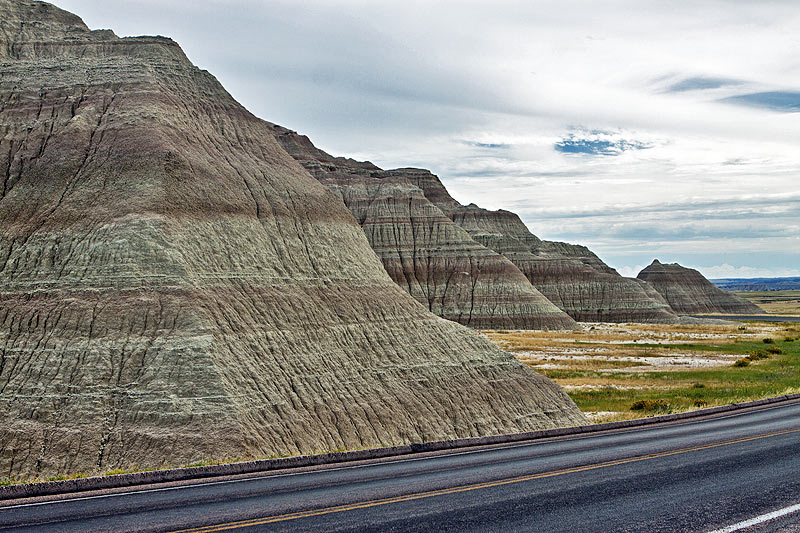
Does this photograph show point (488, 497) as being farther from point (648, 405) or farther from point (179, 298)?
point (648, 405)

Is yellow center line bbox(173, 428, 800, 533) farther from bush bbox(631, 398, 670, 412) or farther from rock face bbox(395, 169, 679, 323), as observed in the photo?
rock face bbox(395, 169, 679, 323)

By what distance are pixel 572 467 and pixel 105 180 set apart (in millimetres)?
21823

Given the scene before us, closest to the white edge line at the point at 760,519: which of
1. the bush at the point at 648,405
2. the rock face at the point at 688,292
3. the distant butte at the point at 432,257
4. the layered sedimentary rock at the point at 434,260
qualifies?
the bush at the point at 648,405

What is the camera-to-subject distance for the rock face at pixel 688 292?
165 metres

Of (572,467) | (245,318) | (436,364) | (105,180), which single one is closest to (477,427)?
(436,364)

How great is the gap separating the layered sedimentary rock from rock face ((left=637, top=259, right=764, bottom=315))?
6893 cm

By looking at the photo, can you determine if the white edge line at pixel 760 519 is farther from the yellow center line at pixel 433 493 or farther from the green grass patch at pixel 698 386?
the green grass patch at pixel 698 386

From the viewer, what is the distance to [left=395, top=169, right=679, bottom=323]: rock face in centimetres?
13175

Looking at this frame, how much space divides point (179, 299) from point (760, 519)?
63.5 feet

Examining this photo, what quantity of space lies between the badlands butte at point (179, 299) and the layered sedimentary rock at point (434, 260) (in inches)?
2496

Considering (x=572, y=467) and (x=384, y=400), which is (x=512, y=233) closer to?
(x=384, y=400)

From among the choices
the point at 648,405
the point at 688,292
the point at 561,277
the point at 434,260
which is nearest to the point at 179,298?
the point at 648,405

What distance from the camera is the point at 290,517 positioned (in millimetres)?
11195

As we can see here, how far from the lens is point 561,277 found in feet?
443
